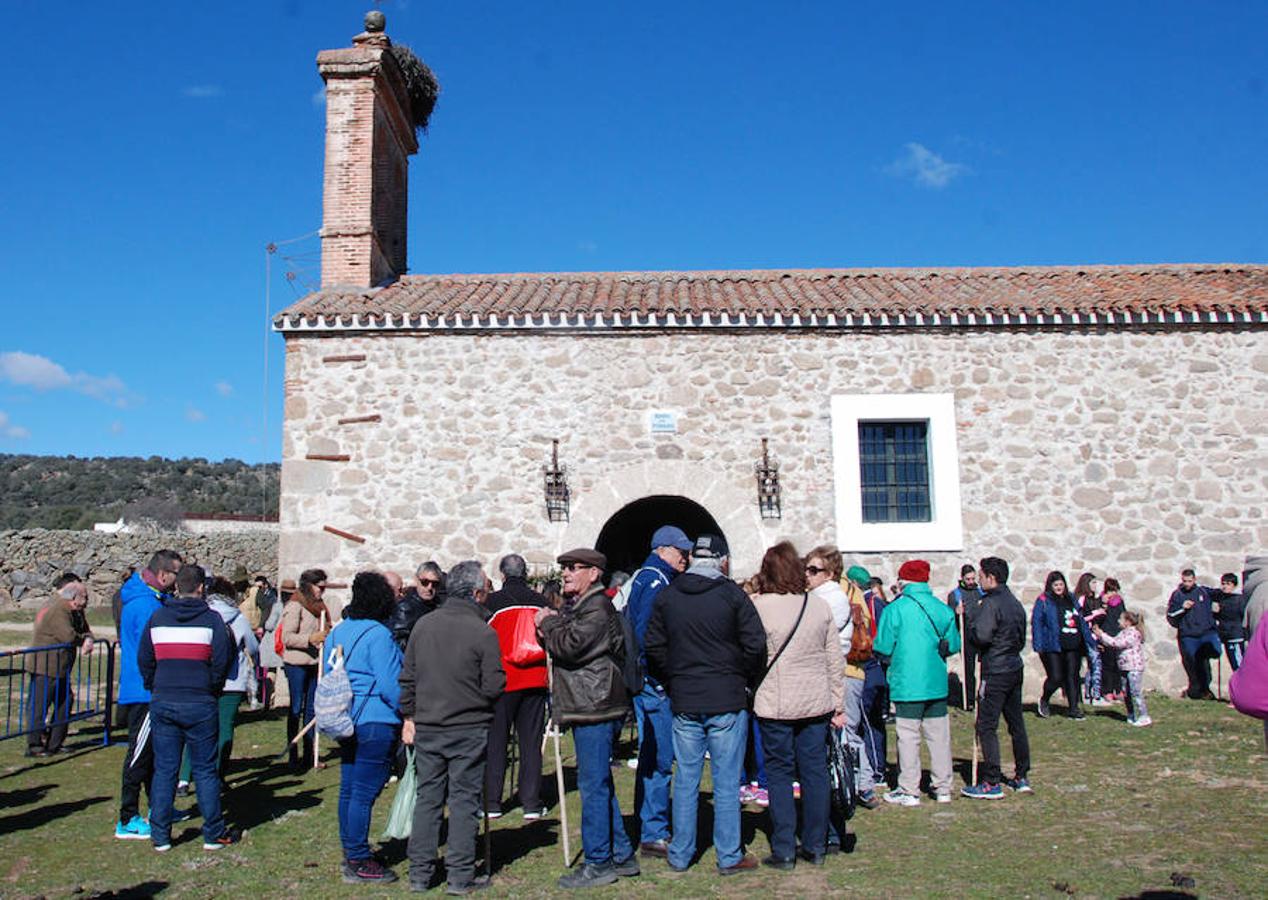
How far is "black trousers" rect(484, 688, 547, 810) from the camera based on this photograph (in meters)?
6.81

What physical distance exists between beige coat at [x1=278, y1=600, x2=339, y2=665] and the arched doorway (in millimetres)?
6158

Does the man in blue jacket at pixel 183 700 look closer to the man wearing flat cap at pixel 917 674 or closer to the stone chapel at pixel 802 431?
the man wearing flat cap at pixel 917 674

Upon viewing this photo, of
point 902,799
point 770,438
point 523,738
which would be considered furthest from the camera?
point 770,438

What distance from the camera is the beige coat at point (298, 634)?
8156 mm

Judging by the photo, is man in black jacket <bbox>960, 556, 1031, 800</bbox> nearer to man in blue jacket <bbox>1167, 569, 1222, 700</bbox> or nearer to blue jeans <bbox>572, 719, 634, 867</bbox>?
blue jeans <bbox>572, 719, 634, 867</bbox>

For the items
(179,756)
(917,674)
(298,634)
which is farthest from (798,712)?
(298,634)

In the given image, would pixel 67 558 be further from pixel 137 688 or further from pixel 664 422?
pixel 137 688

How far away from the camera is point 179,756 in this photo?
6.04 meters

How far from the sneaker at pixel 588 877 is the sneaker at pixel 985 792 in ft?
10.1

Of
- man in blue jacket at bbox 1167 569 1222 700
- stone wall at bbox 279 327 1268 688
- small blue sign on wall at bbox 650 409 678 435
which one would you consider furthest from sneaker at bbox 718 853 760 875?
man in blue jacket at bbox 1167 569 1222 700

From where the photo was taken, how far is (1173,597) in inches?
471

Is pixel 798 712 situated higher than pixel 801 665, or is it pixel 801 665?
pixel 801 665

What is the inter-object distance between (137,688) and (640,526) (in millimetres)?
8815

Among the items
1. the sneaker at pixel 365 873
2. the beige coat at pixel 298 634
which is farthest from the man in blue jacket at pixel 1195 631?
the sneaker at pixel 365 873
